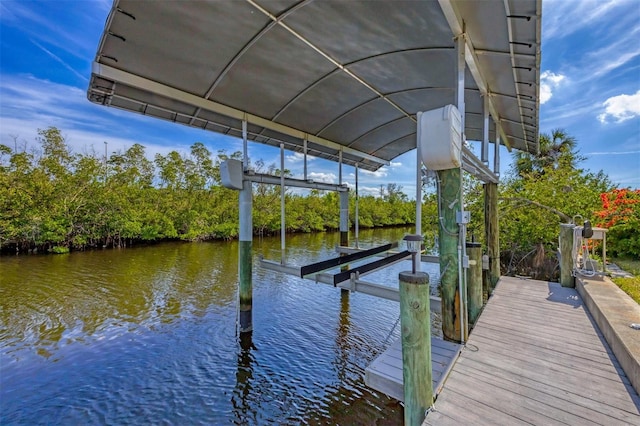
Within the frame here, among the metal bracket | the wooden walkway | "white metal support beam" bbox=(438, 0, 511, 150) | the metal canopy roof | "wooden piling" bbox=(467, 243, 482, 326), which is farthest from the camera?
"wooden piling" bbox=(467, 243, 482, 326)

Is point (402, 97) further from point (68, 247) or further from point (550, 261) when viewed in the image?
point (68, 247)

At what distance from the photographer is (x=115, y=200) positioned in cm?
1648

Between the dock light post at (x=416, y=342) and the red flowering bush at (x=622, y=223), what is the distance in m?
9.34

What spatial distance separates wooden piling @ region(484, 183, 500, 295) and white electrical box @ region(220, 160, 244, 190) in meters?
4.68

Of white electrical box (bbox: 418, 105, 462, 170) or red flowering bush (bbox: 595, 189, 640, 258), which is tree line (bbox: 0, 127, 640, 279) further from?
white electrical box (bbox: 418, 105, 462, 170)

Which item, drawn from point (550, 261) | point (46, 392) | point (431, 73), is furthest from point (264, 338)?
point (550, 261)

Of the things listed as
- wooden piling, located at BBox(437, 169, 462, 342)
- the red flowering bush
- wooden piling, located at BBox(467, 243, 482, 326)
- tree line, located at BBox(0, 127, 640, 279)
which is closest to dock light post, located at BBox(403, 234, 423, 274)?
wooden piling, located at BBox(437, 169, 462, 342)

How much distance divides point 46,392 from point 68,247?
46.8ft

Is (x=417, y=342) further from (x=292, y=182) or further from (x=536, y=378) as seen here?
(x=292, y=182)

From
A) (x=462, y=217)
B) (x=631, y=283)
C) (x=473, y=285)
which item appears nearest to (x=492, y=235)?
(x=631, y=283)

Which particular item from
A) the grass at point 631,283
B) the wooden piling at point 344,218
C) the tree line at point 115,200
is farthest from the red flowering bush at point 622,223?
the tree line at point 115,200

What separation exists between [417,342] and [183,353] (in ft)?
15.5

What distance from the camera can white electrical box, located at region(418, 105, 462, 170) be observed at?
234 centimetres

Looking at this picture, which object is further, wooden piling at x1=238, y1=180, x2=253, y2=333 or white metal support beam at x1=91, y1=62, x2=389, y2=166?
wooden piling at x1=238, y1=180, x2=253, y2=333
